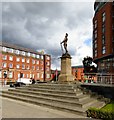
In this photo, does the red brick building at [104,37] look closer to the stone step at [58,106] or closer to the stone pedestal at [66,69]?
the stone pedestal at [66,69]

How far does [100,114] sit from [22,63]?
208ft

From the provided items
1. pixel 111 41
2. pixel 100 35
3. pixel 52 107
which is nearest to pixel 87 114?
pixel 52 107

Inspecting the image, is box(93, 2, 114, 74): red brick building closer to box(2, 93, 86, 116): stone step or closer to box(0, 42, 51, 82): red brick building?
box(0, 42, 51, 82): red brick building

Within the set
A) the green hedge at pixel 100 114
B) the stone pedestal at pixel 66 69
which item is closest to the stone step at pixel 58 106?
the green hedge at pixel 100 114

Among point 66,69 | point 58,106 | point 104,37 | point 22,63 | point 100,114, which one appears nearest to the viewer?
point 100,114

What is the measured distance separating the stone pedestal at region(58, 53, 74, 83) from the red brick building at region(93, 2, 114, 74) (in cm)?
2572

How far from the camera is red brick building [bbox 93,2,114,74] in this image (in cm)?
4588

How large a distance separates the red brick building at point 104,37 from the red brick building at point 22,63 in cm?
2627

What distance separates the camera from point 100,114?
11086 mm

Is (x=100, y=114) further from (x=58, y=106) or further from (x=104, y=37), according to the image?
(x=104, y=37)

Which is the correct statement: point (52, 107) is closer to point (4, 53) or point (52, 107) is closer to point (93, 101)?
point (93, 101)

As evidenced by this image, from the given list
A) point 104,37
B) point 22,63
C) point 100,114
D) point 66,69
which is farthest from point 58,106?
point 22,63

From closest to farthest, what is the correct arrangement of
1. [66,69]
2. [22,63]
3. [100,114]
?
[100,114] → [66,69] → [22,63]

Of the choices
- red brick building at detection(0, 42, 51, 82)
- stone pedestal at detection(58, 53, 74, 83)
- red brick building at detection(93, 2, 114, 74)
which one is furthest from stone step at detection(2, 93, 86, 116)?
red brick building at detection(0, 42, 51, 82)
